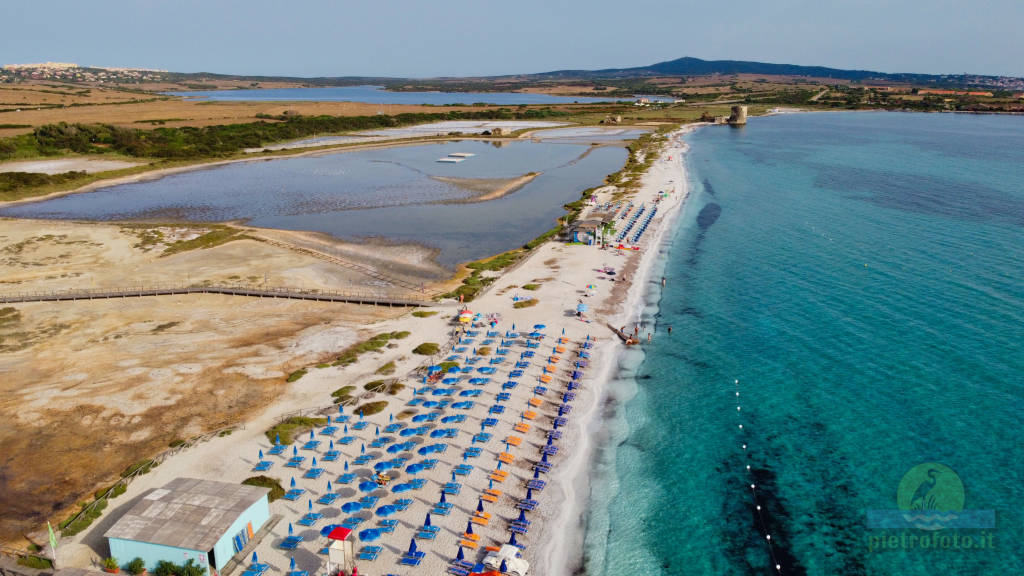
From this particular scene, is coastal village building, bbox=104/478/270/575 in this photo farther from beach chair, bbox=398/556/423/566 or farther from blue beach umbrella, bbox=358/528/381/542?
beach chair, bbox=398/556/423/566

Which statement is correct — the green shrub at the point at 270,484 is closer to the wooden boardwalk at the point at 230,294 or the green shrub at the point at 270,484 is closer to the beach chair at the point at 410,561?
the beach chair at the point at 410,561

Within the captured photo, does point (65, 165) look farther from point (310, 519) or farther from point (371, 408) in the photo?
point (310, 519)

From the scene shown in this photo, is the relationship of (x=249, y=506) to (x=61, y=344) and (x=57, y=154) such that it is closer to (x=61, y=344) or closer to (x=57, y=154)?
(x=61, y=344)

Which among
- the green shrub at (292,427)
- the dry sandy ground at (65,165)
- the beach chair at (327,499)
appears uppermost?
the dry sandy ground at (65,165)

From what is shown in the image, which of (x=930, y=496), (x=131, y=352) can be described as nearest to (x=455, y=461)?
(x=930, y=496)

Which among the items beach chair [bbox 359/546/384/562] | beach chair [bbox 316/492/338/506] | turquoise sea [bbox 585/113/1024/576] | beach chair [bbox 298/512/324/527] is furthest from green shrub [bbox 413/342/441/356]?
beach chair [bbox 359/546/384/562]

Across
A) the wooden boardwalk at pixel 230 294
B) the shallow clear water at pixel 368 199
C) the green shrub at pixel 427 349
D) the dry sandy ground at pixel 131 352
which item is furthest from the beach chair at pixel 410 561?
the shallow clear water at pixel 368 199

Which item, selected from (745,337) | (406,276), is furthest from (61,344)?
(745,337)
